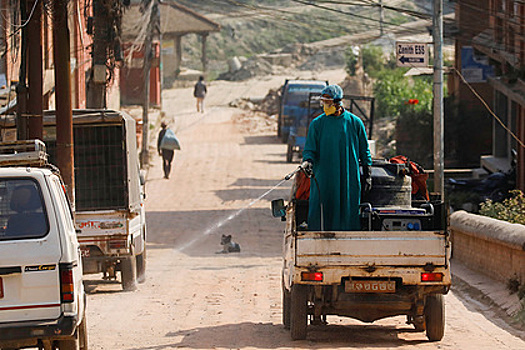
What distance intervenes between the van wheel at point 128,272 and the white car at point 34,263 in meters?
7.17

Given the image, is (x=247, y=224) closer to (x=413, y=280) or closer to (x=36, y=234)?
(x=413, y=280)

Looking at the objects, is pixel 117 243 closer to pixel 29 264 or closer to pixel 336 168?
pixel 336 168

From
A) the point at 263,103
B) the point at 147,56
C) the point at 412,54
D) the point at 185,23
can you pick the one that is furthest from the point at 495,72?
the point at 185,23

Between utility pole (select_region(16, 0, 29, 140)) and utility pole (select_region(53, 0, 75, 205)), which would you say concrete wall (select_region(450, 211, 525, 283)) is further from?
utility pole (select_region(16, 0, 29, 140))

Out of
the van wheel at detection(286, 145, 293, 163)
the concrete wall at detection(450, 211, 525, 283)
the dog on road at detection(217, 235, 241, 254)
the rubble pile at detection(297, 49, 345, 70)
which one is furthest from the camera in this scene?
the rubble pile at detection(297, 49, 345, 70)

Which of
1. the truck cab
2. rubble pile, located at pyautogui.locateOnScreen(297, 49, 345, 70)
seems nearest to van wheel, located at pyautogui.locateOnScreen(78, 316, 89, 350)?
the truck cab

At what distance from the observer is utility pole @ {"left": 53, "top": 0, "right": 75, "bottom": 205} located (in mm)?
14422

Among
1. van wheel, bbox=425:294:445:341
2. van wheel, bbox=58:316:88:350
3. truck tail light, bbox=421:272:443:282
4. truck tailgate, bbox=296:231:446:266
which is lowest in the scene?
van wheel, bbox=425:294:445:341

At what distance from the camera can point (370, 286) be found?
930cm

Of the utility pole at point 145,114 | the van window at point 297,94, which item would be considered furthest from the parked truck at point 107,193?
the van window at point 297,94

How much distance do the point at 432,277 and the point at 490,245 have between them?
668 centimetres

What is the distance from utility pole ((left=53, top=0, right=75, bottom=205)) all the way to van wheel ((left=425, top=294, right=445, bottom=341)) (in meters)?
6.08

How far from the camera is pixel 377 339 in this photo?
10.1 meters

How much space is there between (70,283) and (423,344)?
409cm
